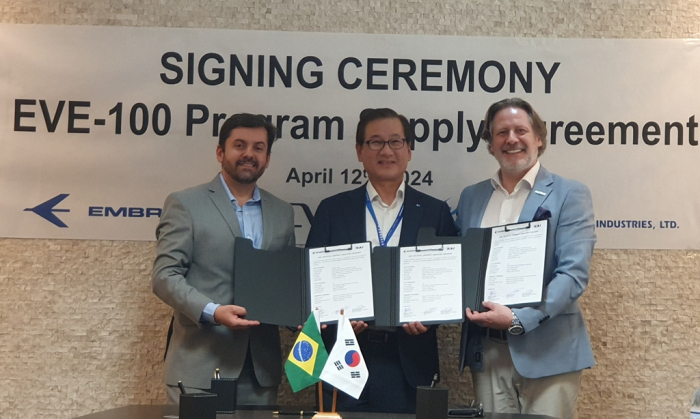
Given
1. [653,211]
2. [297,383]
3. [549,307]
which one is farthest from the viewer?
[653,211]

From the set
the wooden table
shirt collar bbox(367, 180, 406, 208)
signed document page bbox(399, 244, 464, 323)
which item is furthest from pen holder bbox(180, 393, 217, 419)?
shirt collar bbox(367, 180, 406, 208)

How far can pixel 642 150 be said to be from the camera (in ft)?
12.1

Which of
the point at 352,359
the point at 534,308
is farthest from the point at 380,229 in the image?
the point at 352,359

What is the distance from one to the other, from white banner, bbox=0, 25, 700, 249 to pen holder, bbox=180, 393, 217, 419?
1.81 metres

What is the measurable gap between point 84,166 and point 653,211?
2.98 m

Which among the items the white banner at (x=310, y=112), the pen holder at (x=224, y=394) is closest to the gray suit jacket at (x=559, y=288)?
the white banner at (x=310, y=112)

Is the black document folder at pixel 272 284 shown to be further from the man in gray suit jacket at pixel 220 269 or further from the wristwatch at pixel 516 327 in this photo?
the wristwatch at pixel 516 327

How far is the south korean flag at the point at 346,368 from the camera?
221cm

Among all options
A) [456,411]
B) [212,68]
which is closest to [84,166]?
[212,68]

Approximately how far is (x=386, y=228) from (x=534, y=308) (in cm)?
75

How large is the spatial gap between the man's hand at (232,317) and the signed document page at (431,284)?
62 centimetres

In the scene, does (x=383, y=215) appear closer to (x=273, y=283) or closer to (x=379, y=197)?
(x=379, y=197)

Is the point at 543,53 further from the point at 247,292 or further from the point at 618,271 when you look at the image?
the point at 247,292

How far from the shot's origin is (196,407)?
1940mm
